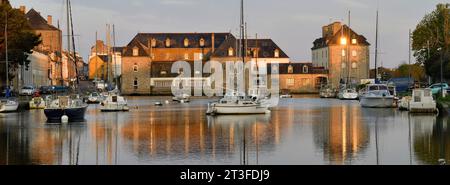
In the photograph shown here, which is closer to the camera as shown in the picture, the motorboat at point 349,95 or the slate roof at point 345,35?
the motorboat at point 349,95

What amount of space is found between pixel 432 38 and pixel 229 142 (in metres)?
59.5

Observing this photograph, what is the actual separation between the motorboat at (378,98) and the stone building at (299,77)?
58872 millimetres

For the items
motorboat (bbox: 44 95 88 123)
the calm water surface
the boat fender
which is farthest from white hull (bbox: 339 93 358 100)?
the boat fender

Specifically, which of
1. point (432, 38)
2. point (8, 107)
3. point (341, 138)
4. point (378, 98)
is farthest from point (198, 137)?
point (432, 38)

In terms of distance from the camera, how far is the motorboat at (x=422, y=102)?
46.2 meters

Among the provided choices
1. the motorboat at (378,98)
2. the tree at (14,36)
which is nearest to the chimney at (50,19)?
the tree at (14,36)

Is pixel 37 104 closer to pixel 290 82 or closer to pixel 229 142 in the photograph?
pixel 229 142

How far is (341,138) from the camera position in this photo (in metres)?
29.8

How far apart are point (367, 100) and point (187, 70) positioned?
7004 cm

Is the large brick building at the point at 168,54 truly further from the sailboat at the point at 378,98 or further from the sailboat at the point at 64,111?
the sailboat at the point at 64,111

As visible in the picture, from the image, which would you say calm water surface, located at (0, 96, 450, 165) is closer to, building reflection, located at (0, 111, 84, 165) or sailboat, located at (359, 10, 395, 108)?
building reflection, located at (0, 111, 84, 165)

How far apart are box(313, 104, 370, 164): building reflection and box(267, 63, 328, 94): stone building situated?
3065 inches
